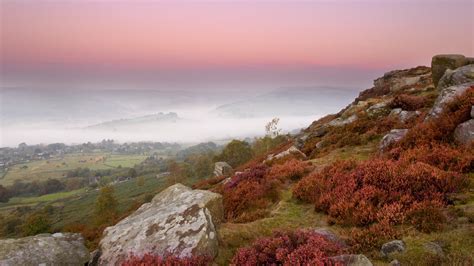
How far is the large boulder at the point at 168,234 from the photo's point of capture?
27.9ft

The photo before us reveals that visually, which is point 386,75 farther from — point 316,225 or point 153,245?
point 153,245

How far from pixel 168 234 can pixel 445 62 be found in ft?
111

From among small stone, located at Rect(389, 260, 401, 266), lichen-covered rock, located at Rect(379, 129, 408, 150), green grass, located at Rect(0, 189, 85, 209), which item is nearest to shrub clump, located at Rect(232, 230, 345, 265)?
small stone, located at Rect(389, 260, 401, 266)

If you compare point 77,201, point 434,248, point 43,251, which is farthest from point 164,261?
point 77,201

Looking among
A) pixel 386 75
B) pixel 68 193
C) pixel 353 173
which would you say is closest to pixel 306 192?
pixel 353 173

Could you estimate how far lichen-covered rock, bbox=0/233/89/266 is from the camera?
7906mm

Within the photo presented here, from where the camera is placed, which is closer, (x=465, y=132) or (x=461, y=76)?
(x=465, y=132)

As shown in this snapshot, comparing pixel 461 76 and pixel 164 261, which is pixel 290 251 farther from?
pixel 461 76

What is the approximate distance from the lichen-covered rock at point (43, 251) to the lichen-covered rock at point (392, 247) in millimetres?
8187

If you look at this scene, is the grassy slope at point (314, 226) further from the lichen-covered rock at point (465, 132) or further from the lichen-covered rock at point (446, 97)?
the lichen-covered rock at point (446, 97)

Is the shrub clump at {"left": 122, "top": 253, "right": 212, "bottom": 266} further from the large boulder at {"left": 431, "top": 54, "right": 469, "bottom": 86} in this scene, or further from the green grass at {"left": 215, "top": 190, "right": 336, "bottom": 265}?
the large boulder at {"left": 431, "top": 54, "right": 469, "bottom": 86}

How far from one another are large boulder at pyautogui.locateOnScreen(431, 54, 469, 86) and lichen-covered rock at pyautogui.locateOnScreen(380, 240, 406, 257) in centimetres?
3014

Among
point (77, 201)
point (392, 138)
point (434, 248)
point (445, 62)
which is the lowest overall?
point (77, 201)

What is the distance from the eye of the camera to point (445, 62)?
104 ft
